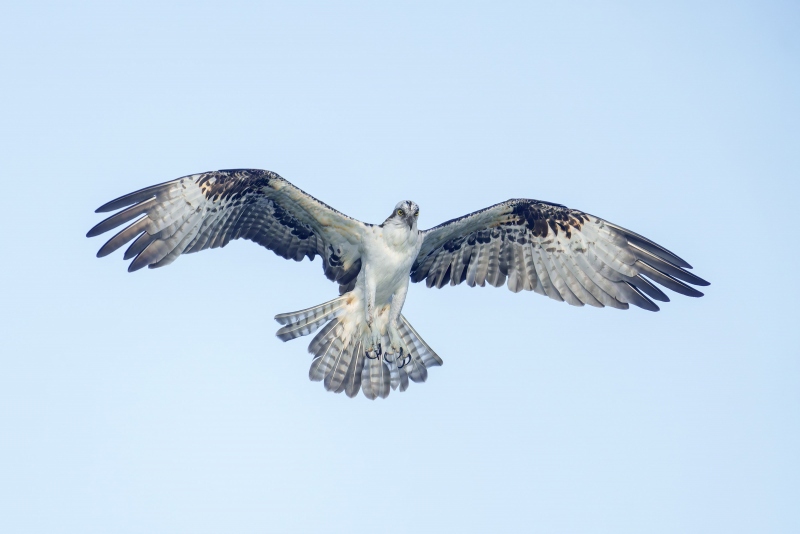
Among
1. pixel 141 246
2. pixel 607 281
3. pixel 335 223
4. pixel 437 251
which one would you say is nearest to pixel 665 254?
pixel 607 281

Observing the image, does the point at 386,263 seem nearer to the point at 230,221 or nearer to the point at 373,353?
the point at 373,353

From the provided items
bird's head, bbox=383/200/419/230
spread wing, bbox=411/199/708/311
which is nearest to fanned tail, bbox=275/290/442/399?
spread wing, bbox=411/199/708/311

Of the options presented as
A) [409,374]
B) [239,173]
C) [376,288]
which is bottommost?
[409,374]

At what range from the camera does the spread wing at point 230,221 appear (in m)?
14.0

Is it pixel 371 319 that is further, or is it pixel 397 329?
pixel 397 329

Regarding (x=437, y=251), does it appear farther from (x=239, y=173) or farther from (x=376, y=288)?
(x=239, y=173)

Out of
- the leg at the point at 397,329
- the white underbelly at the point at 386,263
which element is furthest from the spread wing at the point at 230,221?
the leg at the point at 397,329

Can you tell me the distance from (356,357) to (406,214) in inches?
87.5

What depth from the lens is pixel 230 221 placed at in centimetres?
1484

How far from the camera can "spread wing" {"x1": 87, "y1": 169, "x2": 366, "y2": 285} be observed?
14.0 metres

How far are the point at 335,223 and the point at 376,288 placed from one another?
3.44 ft

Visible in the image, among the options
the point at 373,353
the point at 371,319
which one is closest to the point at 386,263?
the point at 371,319

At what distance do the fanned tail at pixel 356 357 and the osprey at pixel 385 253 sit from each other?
1 cm

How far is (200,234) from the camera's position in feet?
47.6
